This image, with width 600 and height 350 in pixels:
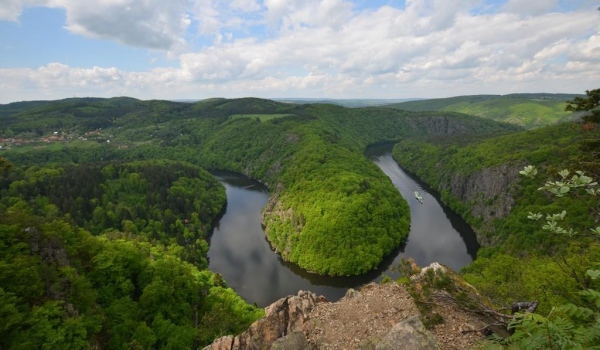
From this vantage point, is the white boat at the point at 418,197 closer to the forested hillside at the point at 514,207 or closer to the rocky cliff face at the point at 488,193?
the forested hillside at the point at 514,207

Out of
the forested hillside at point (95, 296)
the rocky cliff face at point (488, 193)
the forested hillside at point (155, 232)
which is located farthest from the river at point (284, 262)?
the forested hillside at point (95, 296)

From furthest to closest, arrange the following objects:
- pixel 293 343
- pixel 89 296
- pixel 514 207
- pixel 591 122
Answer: pixel 514 207 → pixel 89 296 → pixel 293 343 → pixel 591 122

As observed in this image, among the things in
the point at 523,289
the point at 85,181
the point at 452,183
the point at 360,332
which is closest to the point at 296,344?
the point at 360,332

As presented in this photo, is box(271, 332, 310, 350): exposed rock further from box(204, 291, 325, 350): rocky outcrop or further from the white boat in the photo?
the white boat

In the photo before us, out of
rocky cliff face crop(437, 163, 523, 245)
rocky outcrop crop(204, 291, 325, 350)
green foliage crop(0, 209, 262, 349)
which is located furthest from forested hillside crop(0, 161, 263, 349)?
rocky cliff face crop(437, 163, 523, 245)

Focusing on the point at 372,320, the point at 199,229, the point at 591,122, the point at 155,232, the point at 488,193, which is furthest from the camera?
the point at 488,193

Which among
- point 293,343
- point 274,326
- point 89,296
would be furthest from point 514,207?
point 89,296

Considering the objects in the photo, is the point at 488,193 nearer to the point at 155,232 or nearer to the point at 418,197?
the point at 418,197

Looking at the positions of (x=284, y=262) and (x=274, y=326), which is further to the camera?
(x=284, y=262)
